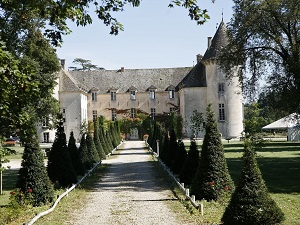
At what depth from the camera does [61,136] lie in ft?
52.2

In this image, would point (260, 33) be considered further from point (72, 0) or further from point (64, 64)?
point (64, 64)

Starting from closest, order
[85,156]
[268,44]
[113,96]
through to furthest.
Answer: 1. [85,156]
2. [268,44]
3. [113,96]

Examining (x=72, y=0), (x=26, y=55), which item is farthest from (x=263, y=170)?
(x=26, y=55)

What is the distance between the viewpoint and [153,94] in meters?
62.0

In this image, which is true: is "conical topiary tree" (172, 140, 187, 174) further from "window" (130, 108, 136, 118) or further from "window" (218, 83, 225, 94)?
"window" (130, 108, 136, 118)

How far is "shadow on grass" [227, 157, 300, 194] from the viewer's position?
46.9ft

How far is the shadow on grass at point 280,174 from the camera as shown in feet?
46.9

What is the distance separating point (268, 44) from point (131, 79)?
37234 mm

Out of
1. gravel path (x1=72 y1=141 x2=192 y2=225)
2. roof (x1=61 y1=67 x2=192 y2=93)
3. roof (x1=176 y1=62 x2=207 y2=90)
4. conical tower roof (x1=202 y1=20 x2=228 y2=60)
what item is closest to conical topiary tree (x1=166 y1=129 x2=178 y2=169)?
gravel path (x1=72 y1=141 x2=192 y2=225)

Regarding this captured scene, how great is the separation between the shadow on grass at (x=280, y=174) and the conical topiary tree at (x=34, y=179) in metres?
5.67

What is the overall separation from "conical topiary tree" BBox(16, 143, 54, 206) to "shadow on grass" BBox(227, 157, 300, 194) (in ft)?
18.6

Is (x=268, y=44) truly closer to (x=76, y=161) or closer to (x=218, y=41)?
(x=76, y=161)

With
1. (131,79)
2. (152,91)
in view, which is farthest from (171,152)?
(131,79)

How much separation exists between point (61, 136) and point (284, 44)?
1705 cm
